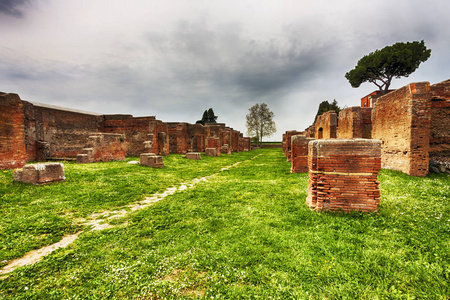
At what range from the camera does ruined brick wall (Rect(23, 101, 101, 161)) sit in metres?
13.8

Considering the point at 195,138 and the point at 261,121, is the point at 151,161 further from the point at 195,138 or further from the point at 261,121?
the point at 261,121

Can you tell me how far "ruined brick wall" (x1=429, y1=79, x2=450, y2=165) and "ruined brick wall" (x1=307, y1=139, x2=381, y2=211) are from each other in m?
7.52

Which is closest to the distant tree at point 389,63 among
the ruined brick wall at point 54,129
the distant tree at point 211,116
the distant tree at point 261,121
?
the distant tree at point 261,121

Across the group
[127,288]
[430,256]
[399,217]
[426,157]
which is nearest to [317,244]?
[430,256]

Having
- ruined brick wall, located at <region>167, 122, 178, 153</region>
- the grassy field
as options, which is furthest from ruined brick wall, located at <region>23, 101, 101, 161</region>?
the grassy field

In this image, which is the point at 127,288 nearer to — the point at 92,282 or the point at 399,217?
the point at 92,282

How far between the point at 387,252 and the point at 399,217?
154 centimetres

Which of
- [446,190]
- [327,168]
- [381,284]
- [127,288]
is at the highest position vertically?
[327,168]

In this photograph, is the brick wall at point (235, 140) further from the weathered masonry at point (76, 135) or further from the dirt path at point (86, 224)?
the dirt path at point (86, 224)

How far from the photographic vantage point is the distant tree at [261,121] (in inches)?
1957

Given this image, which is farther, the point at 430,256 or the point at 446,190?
the point at 446,190

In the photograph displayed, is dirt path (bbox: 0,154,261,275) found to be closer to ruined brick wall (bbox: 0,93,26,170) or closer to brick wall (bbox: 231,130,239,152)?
ruined brick wall (bbox: 0,93,26,170)

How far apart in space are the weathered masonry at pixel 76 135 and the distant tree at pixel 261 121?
25703 millimetres

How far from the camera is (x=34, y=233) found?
3.54 meters
